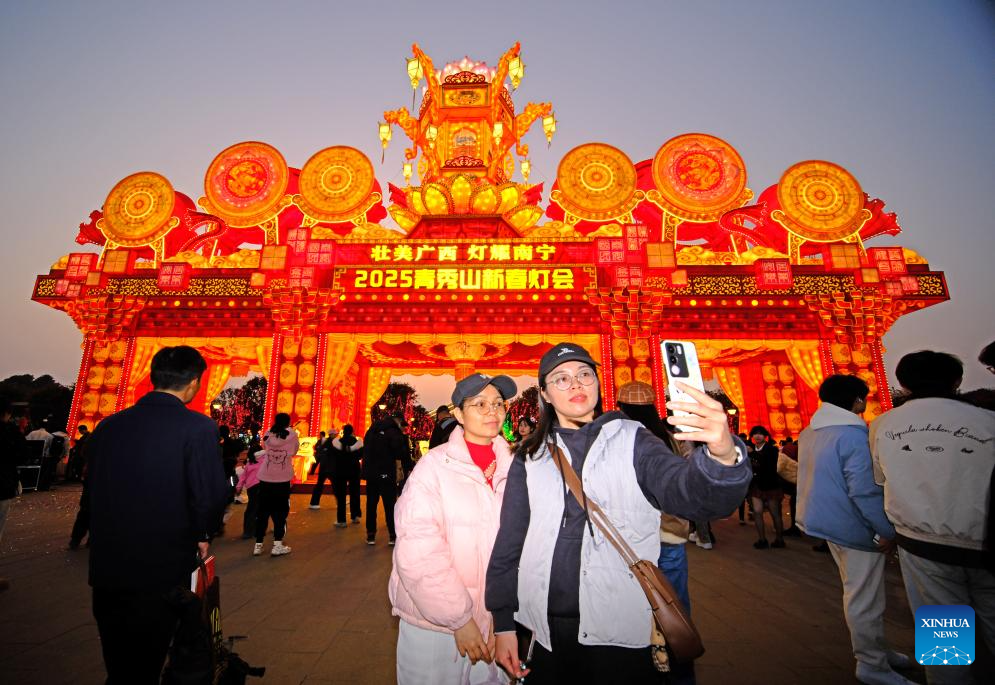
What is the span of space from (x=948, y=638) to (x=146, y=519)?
3.81 metres

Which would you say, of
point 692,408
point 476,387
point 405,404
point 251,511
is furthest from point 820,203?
point 405,404

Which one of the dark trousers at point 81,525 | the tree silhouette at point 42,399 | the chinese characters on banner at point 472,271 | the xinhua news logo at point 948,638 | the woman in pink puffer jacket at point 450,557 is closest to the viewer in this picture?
the woman in pink puffer jacket at point 450,557

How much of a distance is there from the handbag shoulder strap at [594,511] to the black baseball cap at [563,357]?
1.05ft

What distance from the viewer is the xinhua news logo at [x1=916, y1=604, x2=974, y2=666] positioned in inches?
83.0

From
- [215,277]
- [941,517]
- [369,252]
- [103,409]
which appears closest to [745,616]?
[941,517]

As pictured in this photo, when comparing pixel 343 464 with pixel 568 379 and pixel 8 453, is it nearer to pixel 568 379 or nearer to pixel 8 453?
pixel 8 453

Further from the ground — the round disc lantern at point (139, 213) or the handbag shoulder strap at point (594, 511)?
the round disc lantern at point (139, 213)

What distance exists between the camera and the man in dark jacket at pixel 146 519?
5.78 feet

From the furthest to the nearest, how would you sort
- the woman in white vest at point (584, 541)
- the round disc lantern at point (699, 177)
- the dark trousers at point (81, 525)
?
the round disc lantern at point (699, 177), the dark trousers at point (81, 525), the woman in white vest at point (584, 541)

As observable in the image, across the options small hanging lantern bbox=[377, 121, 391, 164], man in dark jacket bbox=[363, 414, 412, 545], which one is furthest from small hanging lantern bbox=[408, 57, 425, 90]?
man in dark jacket bbox=[363, 414, 412, 545]

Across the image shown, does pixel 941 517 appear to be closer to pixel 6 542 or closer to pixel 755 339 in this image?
pixel 6 542

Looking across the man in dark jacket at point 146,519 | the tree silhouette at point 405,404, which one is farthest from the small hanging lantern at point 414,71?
the tree silhouette at point 405,404

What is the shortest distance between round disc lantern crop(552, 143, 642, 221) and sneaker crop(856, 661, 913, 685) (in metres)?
12.0

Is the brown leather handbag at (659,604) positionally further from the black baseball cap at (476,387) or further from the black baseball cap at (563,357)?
the black baseball cap at (476,387)
